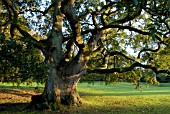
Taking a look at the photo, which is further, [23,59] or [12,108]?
[12,108]

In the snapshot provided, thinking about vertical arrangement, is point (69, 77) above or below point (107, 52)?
below

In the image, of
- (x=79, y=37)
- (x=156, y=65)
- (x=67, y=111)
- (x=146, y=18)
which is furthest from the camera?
(x=146, y=18)

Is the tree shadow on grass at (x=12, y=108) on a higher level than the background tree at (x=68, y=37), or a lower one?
lower

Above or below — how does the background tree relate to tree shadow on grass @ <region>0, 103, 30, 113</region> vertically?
above

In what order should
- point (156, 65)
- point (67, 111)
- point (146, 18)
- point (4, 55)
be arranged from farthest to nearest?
point (146, 18) < point (156, 65) < point (67, 111) < point (4, 55)

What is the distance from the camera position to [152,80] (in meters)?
22.1

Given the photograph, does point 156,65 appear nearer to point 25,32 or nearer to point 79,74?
point 79,74

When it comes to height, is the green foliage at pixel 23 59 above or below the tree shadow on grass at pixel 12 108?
above

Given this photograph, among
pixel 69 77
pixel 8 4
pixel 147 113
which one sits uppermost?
pixel 8 4

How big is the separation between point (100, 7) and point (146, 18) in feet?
11.6

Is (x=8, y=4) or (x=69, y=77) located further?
(x=69, y=77)

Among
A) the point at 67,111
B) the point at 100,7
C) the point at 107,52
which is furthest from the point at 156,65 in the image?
the point at 67,111

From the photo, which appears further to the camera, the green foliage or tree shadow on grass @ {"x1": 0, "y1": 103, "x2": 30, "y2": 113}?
tree shadow on grass @ {"x1": 0, "y1": 103, "x2": 30, "y2": 113}

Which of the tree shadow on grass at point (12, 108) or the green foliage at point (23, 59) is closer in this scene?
the green foliage at point (23, 59)
